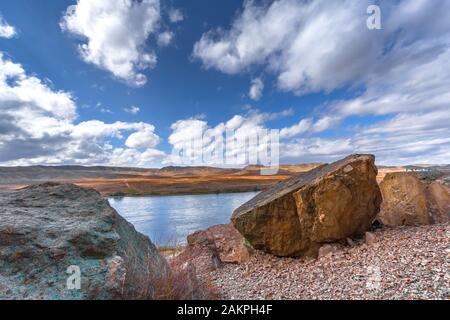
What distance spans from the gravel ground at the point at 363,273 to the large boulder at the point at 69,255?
220 cm

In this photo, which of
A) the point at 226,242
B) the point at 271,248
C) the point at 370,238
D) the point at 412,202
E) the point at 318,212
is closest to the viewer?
the point at 370,238

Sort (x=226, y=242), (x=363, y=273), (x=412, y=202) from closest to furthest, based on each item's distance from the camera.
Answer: (x=363, y=273), (x=412, y=202), (x=226, y=242)

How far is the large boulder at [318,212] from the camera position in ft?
26.2

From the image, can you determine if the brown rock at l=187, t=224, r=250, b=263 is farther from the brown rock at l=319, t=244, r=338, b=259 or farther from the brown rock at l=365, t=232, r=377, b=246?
the brown rock at l=365, t=232, r=377, b=246

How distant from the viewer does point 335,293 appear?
18.5 feet

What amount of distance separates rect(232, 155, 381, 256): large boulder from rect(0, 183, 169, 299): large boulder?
3.47 metres

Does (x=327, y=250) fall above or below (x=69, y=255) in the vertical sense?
below

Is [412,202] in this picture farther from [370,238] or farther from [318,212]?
[318,212]

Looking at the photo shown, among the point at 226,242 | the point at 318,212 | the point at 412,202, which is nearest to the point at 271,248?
the point at 318,212

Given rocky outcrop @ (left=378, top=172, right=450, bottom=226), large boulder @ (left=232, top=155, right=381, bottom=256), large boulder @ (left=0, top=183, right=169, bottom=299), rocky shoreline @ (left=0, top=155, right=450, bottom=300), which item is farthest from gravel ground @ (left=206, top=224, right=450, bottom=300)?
large boulder @ (left=0, top=183, right=169, bottom=299)

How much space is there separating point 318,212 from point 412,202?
321 cm

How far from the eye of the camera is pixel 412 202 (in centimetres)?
896

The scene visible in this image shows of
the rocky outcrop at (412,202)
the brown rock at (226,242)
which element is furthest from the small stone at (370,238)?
the brown rock at (226,242)

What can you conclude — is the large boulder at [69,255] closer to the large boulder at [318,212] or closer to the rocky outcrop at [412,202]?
the large boulder at [318,212]
